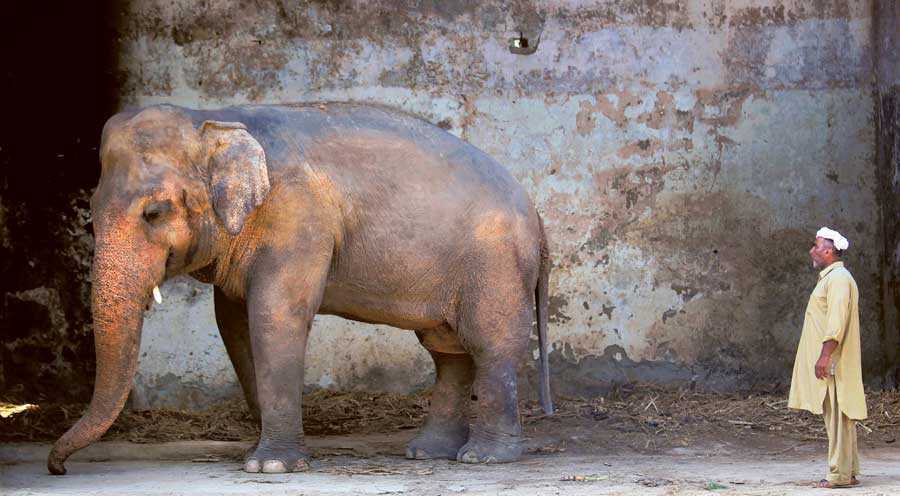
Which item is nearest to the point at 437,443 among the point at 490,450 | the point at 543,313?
the point at 490,450

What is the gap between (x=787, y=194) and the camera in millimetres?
Result: 11234

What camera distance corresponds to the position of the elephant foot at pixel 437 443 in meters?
9.27

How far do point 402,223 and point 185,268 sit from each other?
1143 mm

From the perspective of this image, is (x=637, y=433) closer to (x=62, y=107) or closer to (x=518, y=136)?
(x=518, y=136)

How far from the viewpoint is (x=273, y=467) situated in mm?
8344

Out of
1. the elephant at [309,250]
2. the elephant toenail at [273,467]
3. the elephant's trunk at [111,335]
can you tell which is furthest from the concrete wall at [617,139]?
the elephant's trunk at [111,335]

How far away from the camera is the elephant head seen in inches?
317

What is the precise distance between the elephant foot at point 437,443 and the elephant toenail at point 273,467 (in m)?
1.05

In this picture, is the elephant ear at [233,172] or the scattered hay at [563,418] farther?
the scattered hay at [563,418]

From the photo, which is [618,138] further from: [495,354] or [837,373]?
[837,373]

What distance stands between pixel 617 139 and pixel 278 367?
11.4 feet

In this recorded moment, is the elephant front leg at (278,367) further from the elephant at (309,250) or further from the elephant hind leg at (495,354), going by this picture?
the elephant hind leg at (495,354)

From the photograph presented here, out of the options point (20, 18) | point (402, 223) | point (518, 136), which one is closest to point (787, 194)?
point (518, 136)

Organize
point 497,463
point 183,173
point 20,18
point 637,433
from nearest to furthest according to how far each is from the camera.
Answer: point 183,173, point 497,463, point 637,433, point 20,18
